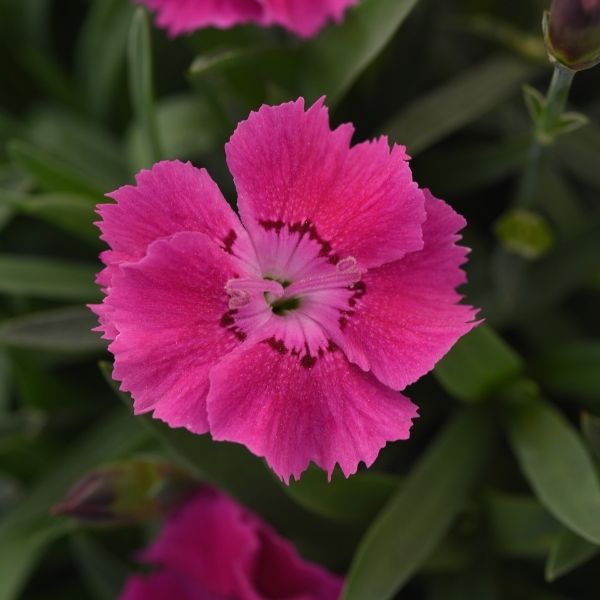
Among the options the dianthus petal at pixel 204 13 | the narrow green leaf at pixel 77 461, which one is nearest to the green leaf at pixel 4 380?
the narrow green leaf at pixel 77 461

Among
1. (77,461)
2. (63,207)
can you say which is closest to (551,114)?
(63,207)

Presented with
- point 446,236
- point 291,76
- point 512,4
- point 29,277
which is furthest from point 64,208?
point 512,4

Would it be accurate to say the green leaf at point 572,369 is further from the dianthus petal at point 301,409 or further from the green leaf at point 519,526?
the dianthus petal at point 301,409

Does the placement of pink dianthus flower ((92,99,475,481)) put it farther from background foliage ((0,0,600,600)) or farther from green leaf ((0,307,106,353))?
green leaf ((0,307,106,353))

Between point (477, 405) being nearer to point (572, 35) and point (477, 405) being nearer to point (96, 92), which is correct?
point (572, 35)

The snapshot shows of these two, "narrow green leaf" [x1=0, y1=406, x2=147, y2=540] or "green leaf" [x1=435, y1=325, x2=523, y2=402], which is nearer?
"green leaf" [x1=435, y1=325, x2=523, y2=402]

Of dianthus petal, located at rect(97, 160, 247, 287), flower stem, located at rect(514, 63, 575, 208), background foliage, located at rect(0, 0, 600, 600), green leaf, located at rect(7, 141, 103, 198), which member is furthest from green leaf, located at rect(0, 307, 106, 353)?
flower stem, located at rect(514, 63, 575, 208)

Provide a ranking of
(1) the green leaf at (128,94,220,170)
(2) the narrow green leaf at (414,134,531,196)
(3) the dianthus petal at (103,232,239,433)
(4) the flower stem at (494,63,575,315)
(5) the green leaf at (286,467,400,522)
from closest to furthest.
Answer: (3) the dianthus petal at (103,232,239,433)
(4) the flower stem at (494,63,575,315)
(5) the green leaf at (286,467,400,522)
(2) the narrow green leaf at (414,134,531,196)
(1) the green leaf at (128,94,220,170)
